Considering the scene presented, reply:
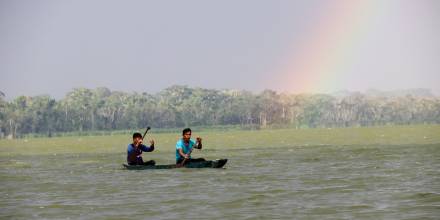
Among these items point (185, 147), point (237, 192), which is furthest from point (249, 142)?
point (237, 192)

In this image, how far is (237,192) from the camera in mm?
24000

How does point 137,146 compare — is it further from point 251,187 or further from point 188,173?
point 251,187

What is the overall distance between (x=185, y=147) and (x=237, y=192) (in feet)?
33.4

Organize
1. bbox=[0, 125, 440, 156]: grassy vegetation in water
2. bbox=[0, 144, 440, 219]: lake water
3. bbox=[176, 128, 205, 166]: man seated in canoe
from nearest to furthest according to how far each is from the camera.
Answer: bbox=[0, 144, 440, 219]: lake water, bbox=[176, 128, 205, 166]: man seated in canoe, bbox=[0, 125, 440, 156]: grassy vegetation in water

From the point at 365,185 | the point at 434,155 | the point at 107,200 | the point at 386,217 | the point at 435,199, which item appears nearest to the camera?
the point at 386,217

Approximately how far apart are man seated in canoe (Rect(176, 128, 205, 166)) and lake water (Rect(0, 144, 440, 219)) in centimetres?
90

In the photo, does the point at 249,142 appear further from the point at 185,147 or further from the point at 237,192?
the point at 237,192

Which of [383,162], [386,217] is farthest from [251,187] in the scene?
[383,162]

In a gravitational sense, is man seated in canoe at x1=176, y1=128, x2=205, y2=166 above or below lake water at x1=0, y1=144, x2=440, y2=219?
above

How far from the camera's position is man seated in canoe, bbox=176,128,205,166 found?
33.3 meters

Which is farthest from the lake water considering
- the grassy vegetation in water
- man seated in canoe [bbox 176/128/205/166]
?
the grassy vegetation in water

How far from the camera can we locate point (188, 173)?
31.5m

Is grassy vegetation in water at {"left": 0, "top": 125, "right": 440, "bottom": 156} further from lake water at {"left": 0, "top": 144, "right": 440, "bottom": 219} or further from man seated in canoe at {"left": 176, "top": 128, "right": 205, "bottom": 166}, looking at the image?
lake water at {"left": 0, "top": 144, "right": 440, "bottom": 219}

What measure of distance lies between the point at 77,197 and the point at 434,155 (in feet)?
69.7
